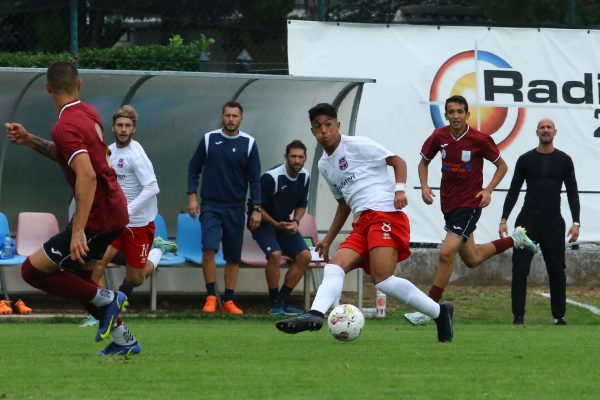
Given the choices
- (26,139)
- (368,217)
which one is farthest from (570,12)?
(26,139)

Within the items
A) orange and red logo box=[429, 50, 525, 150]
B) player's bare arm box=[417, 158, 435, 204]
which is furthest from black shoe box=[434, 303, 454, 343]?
orange and red logo box=[429, 50, 525, 150]

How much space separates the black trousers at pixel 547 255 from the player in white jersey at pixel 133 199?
13.6 ft

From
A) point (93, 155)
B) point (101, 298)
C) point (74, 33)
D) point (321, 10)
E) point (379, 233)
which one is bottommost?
point (101, 298)

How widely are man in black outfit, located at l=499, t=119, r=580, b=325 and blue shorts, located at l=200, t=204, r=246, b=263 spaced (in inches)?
118

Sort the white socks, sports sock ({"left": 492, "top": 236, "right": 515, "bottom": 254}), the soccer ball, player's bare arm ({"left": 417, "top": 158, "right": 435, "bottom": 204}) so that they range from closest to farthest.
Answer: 1. the white socks
2. the soccer ball
3. player's bare arm ({"left": 417, "top": 158, "right": 435, "bottom": 204})
4. sports sock ({"left": 492, "top": 236, "right": 515, "bottom": 254})

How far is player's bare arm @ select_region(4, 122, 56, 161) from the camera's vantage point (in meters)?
8.20

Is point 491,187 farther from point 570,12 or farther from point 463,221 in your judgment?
point 570,12

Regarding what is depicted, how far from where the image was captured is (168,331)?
11633 mm

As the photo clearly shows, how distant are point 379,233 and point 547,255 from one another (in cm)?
A: 509

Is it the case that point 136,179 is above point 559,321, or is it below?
above

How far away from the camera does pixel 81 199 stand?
317 inches

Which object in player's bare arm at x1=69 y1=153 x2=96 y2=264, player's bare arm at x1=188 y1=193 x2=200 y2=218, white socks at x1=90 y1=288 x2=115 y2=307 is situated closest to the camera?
player's bare arm at x1=69 y1=153 x2=96 y2=264

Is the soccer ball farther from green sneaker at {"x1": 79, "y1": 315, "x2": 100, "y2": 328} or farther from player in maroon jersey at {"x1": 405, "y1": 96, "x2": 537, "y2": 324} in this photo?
green sneaker at {"x1": 79, "y1": 315, "x2": 100, "y2": 328}

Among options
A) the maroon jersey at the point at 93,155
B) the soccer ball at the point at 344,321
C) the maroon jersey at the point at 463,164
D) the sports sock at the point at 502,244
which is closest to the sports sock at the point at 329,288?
the soccer ball at the point at 344,321
